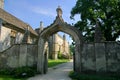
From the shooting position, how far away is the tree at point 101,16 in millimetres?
25594

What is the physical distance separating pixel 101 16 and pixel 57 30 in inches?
351

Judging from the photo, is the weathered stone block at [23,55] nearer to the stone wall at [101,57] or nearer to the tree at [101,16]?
the stone wall at [101,57]

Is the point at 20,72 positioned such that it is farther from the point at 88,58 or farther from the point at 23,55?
the point at 88,58

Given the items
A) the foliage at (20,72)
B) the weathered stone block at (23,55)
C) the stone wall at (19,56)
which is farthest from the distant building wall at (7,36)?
the foliage at (20,72)

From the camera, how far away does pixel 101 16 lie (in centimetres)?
2559

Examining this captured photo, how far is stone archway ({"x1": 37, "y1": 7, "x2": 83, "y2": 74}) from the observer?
17.8 metres

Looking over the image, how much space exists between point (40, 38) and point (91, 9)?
995 centimetres

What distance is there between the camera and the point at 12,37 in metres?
28.1

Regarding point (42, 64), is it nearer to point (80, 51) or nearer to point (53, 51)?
point (80, 51)

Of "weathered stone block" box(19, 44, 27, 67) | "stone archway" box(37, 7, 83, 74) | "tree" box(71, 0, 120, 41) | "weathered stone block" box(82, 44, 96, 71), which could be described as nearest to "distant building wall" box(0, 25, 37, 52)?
"weathered stone block" box(19, 44, 27, 67)

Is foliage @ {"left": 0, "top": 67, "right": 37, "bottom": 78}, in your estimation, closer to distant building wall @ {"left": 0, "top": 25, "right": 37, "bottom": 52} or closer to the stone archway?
the stone archway

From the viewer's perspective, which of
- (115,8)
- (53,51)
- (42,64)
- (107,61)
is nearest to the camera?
(107,61)

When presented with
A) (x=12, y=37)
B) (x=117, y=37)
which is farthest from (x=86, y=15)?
(x=12, y=37)

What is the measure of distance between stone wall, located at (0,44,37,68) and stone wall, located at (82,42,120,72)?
206 inches
